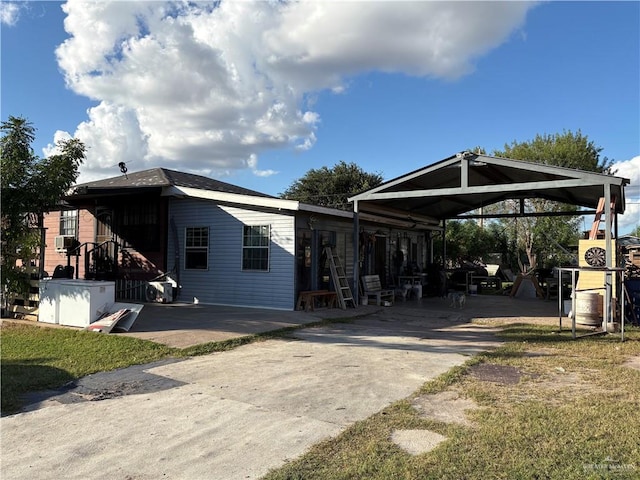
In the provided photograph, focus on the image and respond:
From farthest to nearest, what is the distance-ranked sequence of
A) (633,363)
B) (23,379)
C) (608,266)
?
(608,266) < (633,363) < (23,379)

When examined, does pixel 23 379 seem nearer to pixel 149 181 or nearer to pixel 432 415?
pixel 432 415

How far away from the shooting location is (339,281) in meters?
13.3

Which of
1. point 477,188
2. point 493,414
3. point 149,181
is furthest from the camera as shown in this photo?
point 149,181

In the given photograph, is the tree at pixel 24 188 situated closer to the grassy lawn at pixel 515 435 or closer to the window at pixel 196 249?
the window at pixel 196 249

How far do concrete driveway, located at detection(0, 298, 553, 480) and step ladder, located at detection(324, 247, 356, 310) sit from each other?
5.02 m

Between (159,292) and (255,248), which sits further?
(159,292)

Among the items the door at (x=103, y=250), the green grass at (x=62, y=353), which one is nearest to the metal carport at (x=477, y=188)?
the green grass at (x=62, y=353)

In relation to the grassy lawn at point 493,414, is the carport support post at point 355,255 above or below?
above

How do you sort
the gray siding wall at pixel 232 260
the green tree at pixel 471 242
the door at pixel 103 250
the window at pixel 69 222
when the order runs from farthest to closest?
the green tree at pixel 471 242 → the window at pixel 69 222 → the door at pixel 103 250 → the gray siding wall at pixel 232 260

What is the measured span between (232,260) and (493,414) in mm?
9368

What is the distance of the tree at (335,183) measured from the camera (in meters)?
39.5

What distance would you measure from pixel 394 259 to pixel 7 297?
12360mm

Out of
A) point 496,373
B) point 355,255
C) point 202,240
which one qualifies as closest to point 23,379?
point 496,373

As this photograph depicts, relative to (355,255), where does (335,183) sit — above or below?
above
